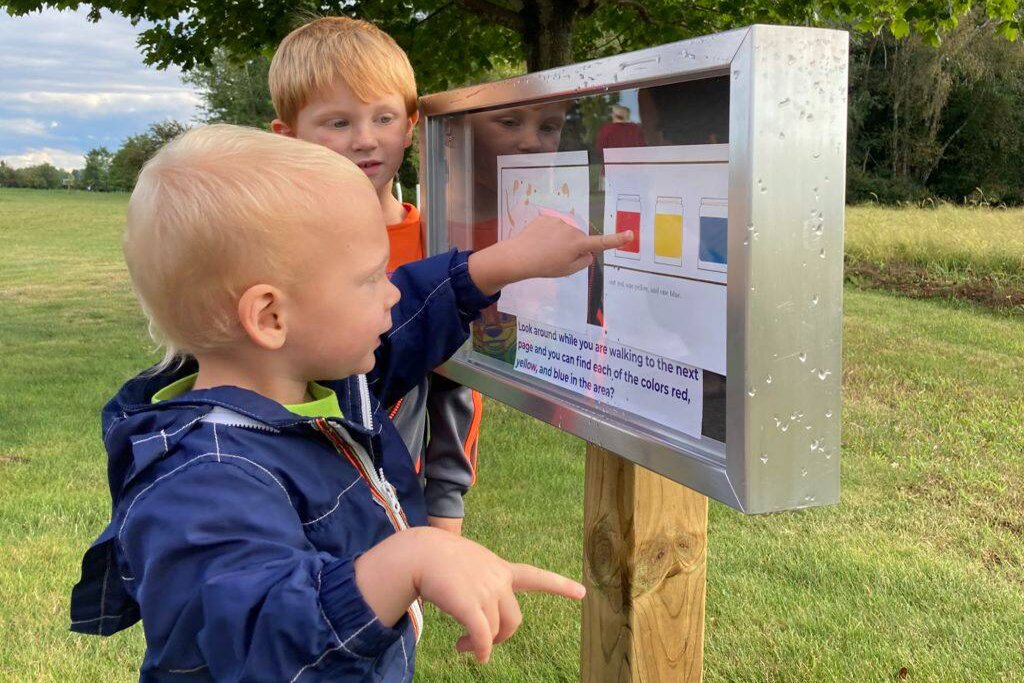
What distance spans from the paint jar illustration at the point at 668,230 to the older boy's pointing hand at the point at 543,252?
0.09 metres

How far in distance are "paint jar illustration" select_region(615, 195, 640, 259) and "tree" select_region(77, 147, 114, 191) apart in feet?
186

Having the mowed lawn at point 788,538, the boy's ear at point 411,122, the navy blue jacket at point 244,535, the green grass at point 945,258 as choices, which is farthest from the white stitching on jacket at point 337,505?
the green grass at point 945,258

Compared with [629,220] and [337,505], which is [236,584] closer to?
[337,505]

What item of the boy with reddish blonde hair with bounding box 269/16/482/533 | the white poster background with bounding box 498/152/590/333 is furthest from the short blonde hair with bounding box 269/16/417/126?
the white poster background with bounding box 498/152/590/333

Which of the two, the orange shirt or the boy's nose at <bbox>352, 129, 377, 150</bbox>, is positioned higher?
the boy's nose at <bbox>352, 129, 377, 150</bbox>

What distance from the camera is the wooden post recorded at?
79.3 inches

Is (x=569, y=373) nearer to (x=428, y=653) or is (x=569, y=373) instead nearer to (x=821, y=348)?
(x=821, y=348)

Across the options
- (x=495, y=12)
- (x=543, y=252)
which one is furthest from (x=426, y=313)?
(x=495, y=12)

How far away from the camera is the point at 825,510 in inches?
186

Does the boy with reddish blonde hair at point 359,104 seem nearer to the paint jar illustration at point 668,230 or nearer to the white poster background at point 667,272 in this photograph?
the white poster background at point 667,272

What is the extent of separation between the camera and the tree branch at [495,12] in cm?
619

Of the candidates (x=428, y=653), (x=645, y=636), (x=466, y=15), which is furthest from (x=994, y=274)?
(x=645, y=636)

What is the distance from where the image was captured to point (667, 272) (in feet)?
5.40

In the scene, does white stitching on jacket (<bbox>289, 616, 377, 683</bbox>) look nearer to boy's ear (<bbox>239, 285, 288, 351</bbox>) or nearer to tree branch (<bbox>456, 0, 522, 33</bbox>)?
boy's ear (<bbox>239, 285, 288, 351</bbox>)
